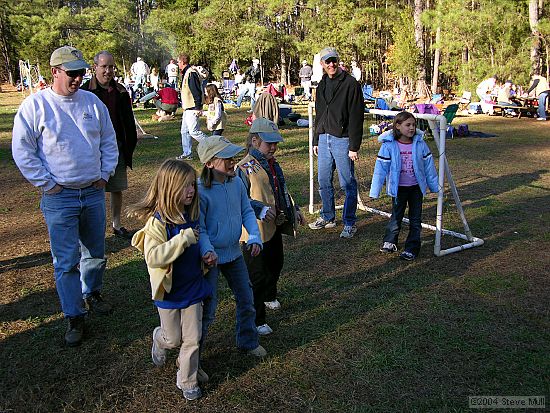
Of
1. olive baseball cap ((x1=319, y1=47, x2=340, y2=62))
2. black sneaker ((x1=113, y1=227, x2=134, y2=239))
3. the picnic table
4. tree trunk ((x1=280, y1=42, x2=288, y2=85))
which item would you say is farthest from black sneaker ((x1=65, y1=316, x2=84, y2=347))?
tree trunk ((x1=280, y1=42, x2=288, y2=85))

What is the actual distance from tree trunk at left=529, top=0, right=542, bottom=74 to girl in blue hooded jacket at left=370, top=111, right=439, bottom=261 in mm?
17966

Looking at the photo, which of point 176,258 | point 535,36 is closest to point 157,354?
point 176,258

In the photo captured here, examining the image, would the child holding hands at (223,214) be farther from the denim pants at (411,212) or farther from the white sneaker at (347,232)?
the white sneaker at (347,232)

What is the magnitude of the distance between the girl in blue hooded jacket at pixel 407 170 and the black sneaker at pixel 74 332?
10.0 feet

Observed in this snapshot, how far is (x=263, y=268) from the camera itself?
4047 millimetres

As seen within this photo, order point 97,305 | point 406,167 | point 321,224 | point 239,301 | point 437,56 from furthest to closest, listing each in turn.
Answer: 1. point 437,56
2. point 321,224
3. point 406,167
4. point 97,305
5. point 239,301

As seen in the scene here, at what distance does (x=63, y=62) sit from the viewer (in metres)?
3.76

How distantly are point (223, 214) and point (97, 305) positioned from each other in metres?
1.80

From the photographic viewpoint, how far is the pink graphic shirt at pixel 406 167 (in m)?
5.63

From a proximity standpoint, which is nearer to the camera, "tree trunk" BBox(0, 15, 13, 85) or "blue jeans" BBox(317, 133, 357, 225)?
"blue jeans" BBox(317, 133, 357, 225)

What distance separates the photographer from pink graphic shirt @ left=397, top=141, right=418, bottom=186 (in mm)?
5633

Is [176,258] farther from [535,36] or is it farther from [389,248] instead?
[535,36]

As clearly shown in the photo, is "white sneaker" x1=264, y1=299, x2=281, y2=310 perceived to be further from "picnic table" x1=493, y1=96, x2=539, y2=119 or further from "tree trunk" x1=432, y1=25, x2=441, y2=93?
"tree trunk" x1=432, y1=25, x2=441, y2=93

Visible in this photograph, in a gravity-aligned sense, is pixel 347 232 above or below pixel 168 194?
below
